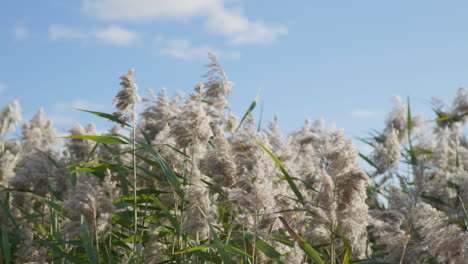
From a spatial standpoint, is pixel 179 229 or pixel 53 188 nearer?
pixel 179 229

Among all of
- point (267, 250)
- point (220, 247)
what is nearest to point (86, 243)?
point (220, 247)

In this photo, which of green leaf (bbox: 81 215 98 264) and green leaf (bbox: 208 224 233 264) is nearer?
green leaf (bbox: 208 224 233 264)

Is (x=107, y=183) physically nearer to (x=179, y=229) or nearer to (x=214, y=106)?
(x=179, y=229)

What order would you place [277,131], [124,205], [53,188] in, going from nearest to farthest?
[124,205], [277,131], [53,188]

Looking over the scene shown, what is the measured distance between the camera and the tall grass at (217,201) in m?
2.82

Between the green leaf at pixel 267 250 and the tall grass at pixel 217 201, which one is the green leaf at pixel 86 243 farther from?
the green leaf at pixel 267 250

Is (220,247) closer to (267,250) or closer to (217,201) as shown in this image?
(267,250)

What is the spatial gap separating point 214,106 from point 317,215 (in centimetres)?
181

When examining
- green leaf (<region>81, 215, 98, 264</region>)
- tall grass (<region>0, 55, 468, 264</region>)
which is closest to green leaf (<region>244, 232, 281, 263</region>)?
tall grass (<region>0, 55, 468, 264</region>)

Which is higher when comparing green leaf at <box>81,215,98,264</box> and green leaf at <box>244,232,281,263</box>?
green leaf at <box>81,215,98,264</box>

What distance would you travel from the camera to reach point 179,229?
129 inches

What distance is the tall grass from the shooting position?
111 inches

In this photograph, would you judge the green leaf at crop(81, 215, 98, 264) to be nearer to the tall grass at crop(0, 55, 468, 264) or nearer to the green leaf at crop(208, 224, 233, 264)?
the tall grass at crop(0, 55, 468, 264)

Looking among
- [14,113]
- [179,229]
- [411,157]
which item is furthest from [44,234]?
[14,113]
